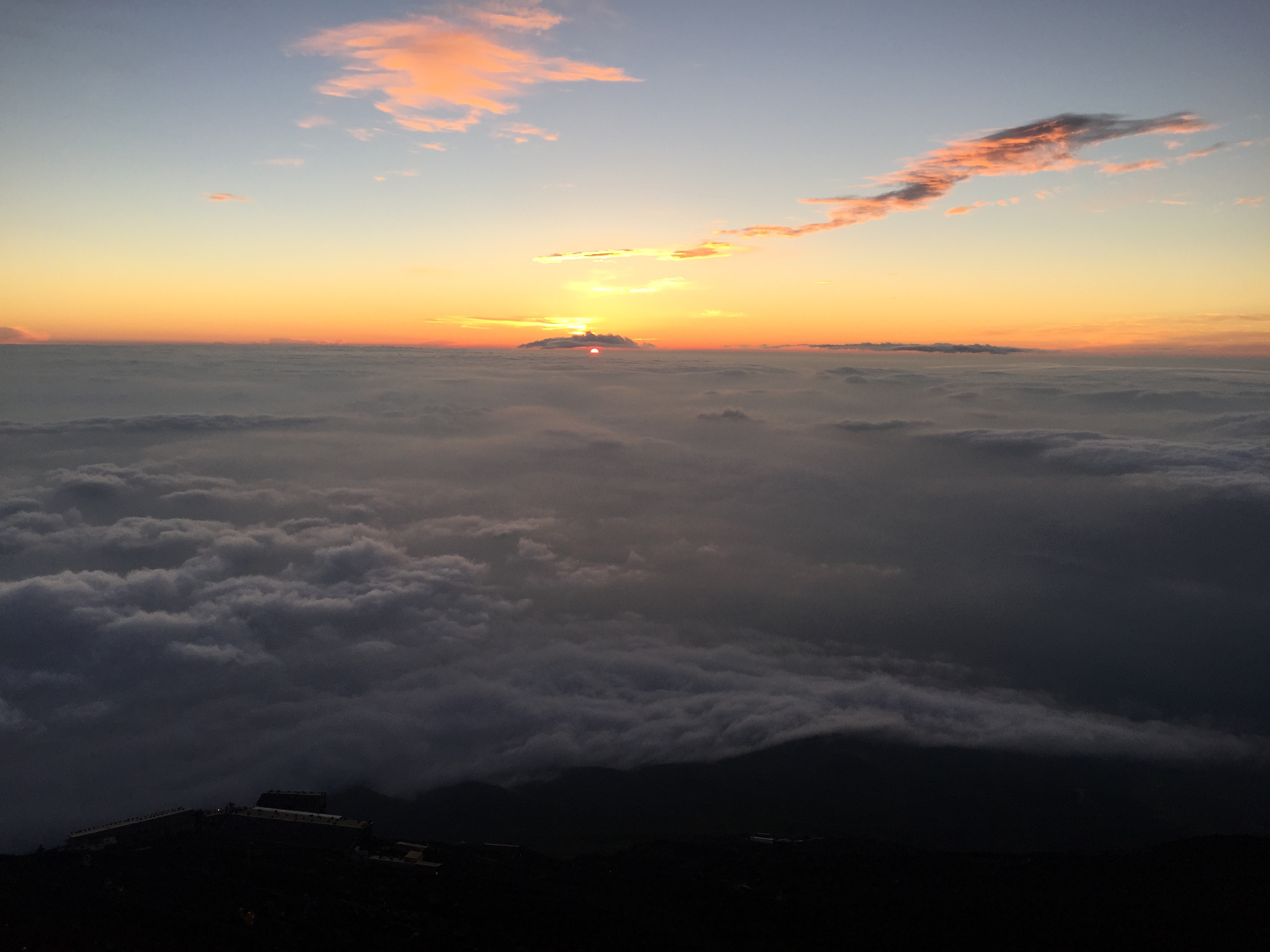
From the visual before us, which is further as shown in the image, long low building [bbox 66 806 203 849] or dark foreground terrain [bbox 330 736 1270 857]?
dark foreground terrain [bbox 330 736 1270 857]

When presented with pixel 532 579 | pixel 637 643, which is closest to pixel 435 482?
pixel 532 579

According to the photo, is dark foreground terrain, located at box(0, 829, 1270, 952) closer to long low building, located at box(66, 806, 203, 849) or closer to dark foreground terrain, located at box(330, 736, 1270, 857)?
long low building, located at box(66, 806, 203, 849)

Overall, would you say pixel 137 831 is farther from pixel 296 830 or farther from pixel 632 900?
pixel 632 900

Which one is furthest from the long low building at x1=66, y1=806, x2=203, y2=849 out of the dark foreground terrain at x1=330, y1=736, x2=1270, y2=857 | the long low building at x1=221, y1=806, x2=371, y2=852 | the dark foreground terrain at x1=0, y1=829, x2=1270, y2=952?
the dark foreground terrain at x1=330, y1=736, x2=1270, y2=857

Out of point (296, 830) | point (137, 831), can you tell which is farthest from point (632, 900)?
point (137, 831)

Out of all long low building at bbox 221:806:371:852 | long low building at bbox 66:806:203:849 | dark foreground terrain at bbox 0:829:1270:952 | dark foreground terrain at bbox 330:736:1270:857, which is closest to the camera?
dark foreground terrain at bbox 0:829:1270:952
